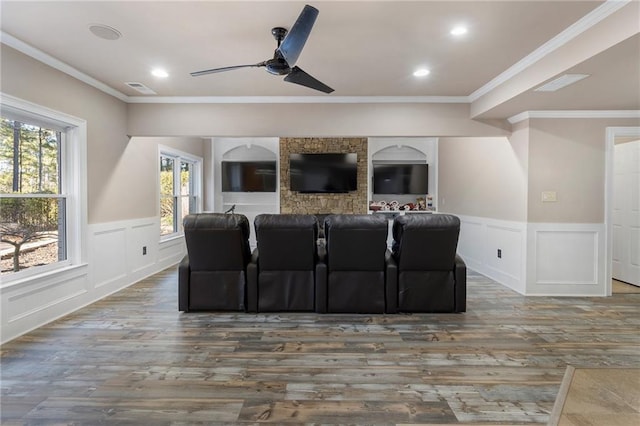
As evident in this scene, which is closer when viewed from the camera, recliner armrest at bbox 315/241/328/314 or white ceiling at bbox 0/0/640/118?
white ceiling at bbox 0/0/640/118

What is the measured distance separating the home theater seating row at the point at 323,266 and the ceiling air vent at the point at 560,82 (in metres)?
1.59

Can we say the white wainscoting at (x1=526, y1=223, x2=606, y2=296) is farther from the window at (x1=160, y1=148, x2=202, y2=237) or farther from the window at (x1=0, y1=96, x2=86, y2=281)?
the window at (x1=160, y1=148, x2=202, y2=237)

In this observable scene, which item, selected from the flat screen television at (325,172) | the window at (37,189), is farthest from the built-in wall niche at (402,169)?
the window at (37,189)

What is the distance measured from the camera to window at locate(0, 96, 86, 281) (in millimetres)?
2941

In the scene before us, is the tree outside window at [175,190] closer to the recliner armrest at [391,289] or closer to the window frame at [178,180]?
the window frame at [178,180]

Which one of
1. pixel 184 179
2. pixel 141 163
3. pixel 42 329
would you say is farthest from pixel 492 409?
pixel 184 179

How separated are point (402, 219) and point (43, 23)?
366cm

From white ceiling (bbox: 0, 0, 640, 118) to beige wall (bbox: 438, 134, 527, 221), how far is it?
2.79 ft

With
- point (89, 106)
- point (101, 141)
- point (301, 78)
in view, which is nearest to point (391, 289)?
point (301, 78)

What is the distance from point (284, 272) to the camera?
11.7ft

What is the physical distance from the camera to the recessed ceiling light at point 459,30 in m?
2.61

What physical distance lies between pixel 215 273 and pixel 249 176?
4.18 m

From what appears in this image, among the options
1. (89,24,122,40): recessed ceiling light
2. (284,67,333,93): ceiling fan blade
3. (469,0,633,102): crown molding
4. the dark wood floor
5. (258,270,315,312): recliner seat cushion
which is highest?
(89,24,122,40): recessed ceiling light

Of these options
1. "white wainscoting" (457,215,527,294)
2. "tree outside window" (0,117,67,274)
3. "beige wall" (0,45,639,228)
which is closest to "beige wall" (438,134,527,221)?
"beige wall" (0,45,639,228)
